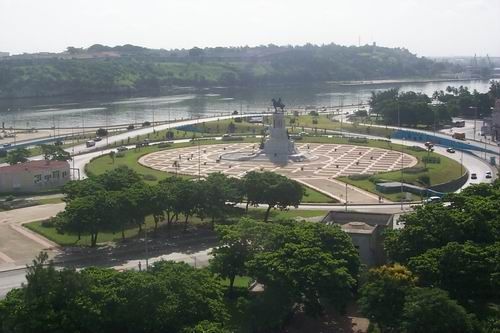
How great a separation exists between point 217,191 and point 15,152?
23833mm

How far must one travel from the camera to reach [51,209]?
121 ft

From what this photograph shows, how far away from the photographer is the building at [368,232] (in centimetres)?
2503

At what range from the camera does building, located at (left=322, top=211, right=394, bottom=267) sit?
25031 mm

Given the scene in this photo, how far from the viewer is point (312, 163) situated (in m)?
50.9

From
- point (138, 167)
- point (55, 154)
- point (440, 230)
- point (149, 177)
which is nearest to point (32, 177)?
point (55, 154)

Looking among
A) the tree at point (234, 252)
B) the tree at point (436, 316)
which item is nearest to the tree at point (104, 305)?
the tree at point (234, 252)

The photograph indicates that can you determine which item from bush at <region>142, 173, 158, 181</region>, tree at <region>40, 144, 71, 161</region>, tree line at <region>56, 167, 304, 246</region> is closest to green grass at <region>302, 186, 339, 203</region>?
tree line at <region>56, 167, 304, 246</region>

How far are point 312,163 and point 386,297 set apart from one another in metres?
31.9

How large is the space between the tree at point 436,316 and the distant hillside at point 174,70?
4554 inches

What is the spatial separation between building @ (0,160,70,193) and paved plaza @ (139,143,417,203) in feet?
26.0

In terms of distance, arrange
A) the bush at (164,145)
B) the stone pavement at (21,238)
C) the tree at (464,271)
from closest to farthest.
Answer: the tree at (464,271)
the stone pavement at (21,238)
the bush at (164,145)

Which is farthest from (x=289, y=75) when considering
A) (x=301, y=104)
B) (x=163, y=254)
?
(x=163, y=254)

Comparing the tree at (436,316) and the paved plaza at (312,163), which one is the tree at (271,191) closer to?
the paved plaza at (312,163)

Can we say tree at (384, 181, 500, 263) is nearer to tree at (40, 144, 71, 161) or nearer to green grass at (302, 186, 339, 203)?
green grass at (302, 186, 339, 203)
